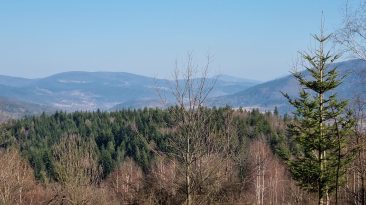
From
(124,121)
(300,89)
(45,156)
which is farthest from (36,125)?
(300,89)

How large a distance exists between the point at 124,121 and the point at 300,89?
274 ft

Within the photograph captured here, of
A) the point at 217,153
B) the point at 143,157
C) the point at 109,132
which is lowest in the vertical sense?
the point at 143,157

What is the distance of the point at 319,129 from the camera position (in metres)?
20.0

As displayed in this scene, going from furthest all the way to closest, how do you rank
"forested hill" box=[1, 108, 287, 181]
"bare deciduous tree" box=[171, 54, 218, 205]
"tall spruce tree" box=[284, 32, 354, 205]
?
1. "forested hill" box=[1, 108, 287, 181]
2. "tall spruce tree" box=[284, 32, 354, 205]
3. "bare deciduous tree" box=[171, 54, 218, 205]

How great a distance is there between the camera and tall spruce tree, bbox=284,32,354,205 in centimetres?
1975

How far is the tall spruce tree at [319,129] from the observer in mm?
19750

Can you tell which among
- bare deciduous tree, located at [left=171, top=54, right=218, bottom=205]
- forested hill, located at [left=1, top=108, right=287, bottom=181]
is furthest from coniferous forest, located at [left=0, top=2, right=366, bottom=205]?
forested hill, located at [left=1, top=108, right=287, bottom=181]

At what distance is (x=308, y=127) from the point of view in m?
20.2

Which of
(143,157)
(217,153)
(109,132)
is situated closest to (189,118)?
(217,153)

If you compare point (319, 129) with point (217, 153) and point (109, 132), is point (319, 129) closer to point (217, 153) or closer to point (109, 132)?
point (217, 153)

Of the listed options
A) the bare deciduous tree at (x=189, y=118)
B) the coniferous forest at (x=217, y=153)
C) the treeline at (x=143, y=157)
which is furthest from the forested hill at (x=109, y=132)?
the bare deciduous tree at (x=189, y=118)

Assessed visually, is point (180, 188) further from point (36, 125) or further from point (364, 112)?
point (36, 125)

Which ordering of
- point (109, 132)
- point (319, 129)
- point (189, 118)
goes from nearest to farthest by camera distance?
point (189, 118) → point (319, 129) → point (109, 132)

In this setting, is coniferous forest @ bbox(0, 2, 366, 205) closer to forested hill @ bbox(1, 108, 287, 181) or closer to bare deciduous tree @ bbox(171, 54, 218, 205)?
bare deciduous tree @ bbox(171, 54, 218, 205)
